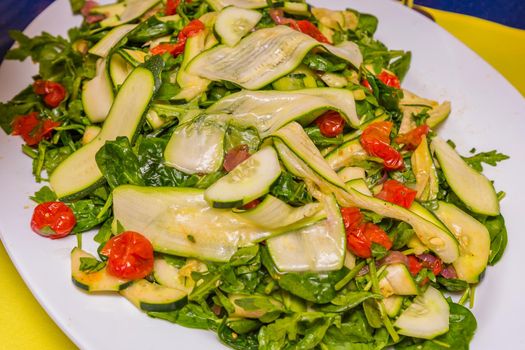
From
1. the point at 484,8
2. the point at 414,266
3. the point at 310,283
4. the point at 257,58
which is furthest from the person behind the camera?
the point at 484,8

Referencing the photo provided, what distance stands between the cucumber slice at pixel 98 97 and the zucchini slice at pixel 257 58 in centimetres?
48

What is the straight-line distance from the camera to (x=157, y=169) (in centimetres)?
291

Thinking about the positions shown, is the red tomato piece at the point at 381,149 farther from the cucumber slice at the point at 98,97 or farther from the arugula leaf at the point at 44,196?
the arugula leaf at the point at 44,196

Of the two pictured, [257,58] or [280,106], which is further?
[257,58]

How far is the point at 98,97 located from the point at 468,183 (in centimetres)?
200

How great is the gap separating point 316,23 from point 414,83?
75cm

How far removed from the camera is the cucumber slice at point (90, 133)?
127 inches

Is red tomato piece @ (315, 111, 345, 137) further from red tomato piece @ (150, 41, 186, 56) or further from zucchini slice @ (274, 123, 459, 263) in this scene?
red tomato piece @ (150, 41, 186, 56)

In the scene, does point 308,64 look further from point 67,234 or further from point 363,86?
point 67,234

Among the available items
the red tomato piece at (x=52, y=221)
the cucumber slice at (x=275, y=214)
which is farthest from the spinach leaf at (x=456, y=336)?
the red tomato piece at (x=52, y=221)

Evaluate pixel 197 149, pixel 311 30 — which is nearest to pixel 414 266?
pixel 197 149

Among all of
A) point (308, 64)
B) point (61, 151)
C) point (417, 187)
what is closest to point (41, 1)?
point (61, 151)

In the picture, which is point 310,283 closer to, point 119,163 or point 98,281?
point 98,281

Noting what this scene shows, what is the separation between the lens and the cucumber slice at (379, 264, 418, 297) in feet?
8.80
